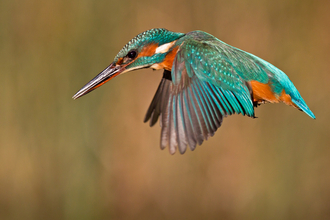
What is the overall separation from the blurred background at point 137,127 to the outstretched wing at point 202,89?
71cm

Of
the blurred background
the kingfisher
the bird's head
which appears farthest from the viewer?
the blurred background

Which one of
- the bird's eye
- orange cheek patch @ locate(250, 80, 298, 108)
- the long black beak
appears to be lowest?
orange cheek patch @ locate(250, 80, 298, 108)

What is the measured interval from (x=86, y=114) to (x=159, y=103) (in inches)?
24.4

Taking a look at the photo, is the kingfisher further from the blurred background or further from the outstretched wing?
the blurred background

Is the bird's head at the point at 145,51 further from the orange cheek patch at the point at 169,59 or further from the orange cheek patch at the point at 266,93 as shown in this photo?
the orange cheek patch at the point at 266,93

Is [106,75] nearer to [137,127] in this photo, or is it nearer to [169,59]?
[169,59]

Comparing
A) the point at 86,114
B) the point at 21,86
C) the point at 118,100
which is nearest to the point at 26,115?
the point at 21,86

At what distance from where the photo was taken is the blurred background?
4.75 ft

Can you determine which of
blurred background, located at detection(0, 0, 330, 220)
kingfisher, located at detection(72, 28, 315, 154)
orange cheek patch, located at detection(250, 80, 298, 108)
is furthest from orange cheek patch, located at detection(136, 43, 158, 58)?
blurred background, located at detection(0, 0, 330, 220)

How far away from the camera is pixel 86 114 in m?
1.48

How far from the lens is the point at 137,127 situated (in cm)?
157

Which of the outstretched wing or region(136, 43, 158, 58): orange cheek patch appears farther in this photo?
region(136, 43, 158, 58): orange cheek patch

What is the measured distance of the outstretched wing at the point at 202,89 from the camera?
2.37ft

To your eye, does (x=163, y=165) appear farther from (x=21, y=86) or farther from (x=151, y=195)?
(x=21, y=86)
